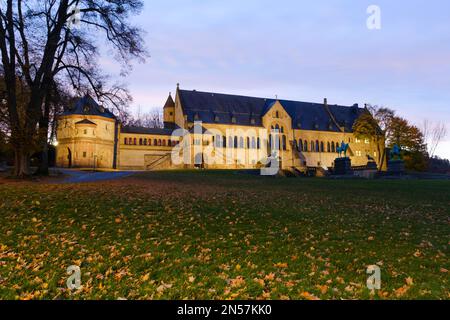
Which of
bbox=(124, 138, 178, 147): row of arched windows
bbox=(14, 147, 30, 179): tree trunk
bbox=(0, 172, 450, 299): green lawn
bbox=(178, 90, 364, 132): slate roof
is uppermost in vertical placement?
bbox=(178, 90, 364, 132): slate roof

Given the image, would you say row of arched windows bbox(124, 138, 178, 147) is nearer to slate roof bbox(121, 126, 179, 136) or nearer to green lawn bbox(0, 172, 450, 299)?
slate roof bbox(121, 126, 179, 136)

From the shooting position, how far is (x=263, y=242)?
7.50 metres

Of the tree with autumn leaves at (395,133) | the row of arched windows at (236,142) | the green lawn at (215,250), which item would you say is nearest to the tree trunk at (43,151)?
the green lawn at (215,250)

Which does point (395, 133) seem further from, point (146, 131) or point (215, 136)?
point (146, 131)

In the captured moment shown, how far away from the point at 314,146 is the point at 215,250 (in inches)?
2559

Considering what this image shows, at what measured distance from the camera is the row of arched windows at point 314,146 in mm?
66875

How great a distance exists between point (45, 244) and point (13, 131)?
53.0 ft

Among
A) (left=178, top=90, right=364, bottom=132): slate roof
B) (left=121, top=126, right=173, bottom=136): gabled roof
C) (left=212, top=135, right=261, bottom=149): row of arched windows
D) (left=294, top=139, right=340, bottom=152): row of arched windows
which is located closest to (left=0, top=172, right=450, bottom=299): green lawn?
(left=121, top=126, right=173, bottom=136): gabled roof

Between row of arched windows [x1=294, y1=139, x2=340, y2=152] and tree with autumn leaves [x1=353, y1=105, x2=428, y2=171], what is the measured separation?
261 inches

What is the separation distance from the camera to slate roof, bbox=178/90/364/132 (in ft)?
201

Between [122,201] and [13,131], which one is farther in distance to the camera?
[13,131]
